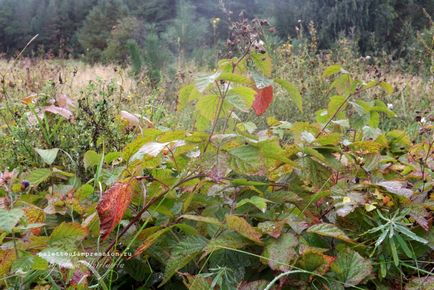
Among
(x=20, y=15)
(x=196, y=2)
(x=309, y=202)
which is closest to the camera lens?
(x=309, y=202)

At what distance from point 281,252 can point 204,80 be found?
332mm

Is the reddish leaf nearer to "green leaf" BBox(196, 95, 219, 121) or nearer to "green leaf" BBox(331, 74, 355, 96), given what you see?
"green leaf" BBox(196, 95, 219, 121)

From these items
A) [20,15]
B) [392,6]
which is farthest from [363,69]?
[20,15]

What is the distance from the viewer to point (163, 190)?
0.98 m

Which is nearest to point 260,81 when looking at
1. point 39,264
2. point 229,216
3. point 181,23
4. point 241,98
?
point 241,98

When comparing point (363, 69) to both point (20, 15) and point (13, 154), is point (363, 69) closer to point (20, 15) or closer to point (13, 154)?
point (13, 154)

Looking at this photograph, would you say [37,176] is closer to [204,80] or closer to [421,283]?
[204,80]

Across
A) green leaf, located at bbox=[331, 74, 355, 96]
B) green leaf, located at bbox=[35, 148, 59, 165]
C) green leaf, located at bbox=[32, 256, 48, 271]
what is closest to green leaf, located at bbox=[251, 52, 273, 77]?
green leaf, located at bbox=[331, 74, 355, 96]

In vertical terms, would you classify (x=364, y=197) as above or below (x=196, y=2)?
above

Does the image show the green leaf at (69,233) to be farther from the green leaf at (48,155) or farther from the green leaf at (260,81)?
the green leaf at (260,81)

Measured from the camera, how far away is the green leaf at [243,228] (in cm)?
85

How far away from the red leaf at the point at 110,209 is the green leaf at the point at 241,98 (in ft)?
0.93

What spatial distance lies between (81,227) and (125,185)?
0.12m

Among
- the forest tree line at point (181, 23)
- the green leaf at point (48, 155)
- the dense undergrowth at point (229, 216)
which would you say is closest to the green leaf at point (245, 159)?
the dense undergrowth at point (229, 216)
